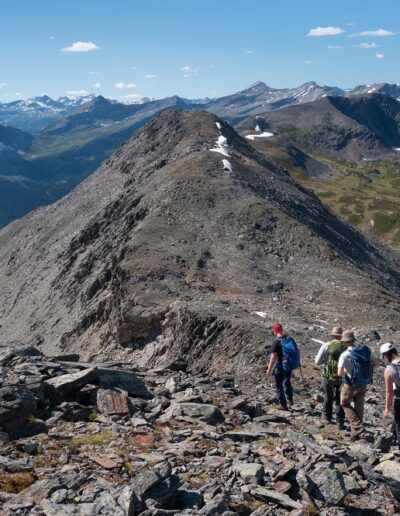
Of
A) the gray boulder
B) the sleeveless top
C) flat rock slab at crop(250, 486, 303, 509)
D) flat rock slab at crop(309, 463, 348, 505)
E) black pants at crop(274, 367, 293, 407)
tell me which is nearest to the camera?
flat rock slab at crop(250, 486, 303, 509)

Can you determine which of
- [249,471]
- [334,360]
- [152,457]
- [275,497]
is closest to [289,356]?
[334,360]

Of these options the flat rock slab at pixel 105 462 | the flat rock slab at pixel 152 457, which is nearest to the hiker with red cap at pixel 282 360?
the flat rock slab at pixel 152 457

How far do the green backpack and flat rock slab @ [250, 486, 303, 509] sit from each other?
6519 mm

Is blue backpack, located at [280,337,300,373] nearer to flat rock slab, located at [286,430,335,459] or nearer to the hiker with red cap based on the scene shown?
the hiker with red cap

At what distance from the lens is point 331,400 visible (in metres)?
19.8

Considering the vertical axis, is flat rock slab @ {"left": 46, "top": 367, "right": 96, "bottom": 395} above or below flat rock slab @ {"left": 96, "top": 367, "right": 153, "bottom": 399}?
above

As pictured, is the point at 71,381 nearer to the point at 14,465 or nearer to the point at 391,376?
the point at 14,465

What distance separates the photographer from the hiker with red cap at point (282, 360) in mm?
20828

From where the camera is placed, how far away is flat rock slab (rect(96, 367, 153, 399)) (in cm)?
2086

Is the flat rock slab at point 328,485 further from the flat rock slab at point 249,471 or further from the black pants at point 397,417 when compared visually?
the black pants at point 397,417

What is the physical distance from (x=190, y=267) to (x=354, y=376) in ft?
85.8

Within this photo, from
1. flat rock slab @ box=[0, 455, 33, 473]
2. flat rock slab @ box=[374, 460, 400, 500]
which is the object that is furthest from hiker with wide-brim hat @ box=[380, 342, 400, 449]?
flat rock slab @ box=[0, 455, 33, 473]

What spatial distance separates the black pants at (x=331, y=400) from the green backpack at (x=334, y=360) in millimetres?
294

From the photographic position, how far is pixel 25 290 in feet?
229
